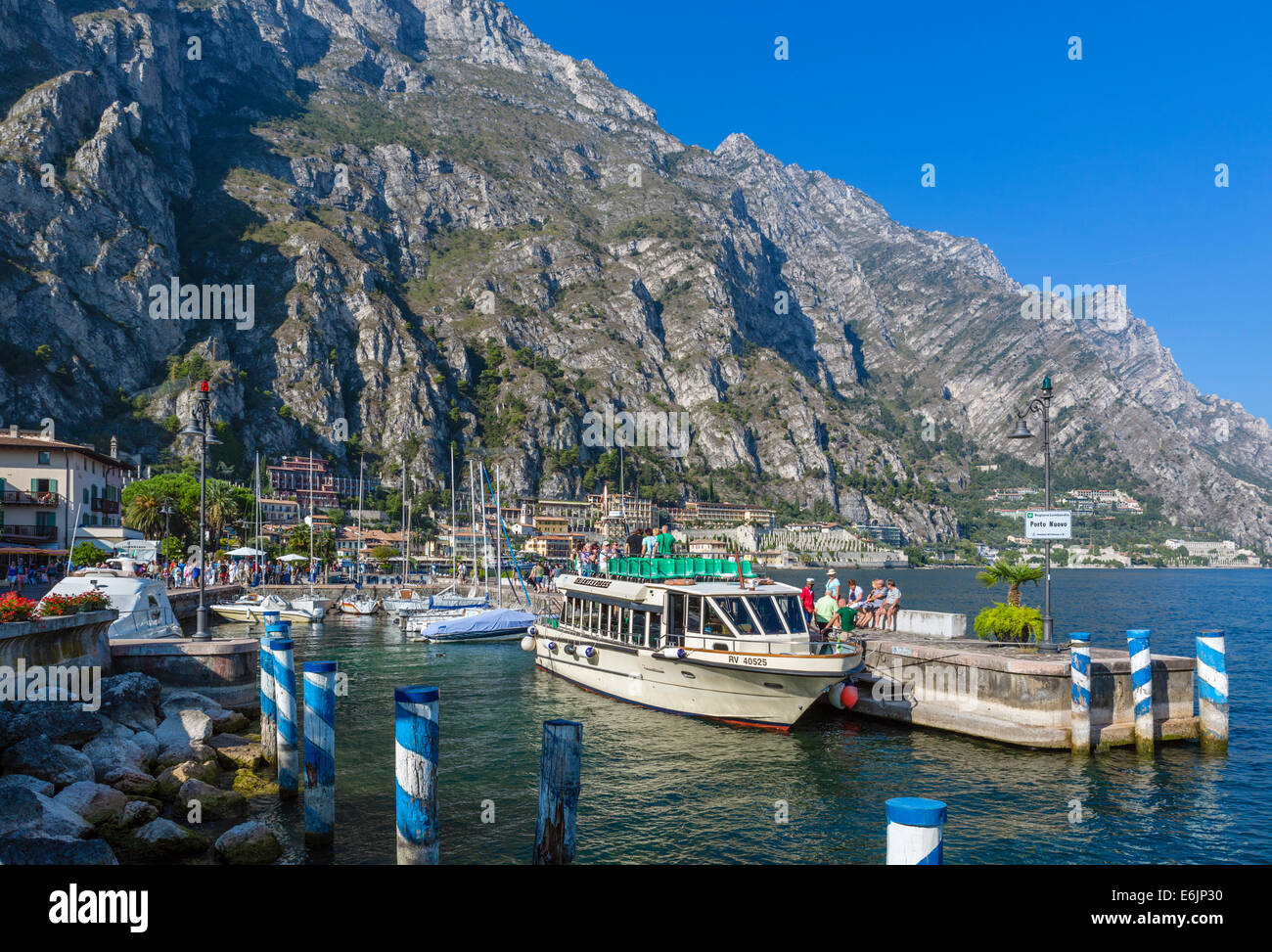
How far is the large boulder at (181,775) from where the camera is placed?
13742 mm

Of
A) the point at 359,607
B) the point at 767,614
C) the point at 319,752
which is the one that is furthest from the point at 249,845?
the point at 359,607

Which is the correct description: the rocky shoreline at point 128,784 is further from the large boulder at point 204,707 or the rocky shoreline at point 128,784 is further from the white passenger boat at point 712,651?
the white passenger boat at point 712,651

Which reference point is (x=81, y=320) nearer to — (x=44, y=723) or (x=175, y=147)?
(x=175, y=147)

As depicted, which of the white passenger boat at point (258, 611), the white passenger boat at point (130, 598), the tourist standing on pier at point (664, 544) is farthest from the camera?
the white passenger boat at point (258, 611)

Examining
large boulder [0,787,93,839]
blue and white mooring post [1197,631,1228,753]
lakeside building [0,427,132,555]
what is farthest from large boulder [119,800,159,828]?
lakeside building [0,427,132,555]

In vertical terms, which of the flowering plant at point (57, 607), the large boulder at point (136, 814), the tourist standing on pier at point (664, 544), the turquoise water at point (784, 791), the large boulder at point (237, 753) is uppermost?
the tourist standing on pier at point (664, 544)

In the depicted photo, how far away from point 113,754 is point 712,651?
13.7 m

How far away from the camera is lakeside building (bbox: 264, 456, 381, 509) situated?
14725cm

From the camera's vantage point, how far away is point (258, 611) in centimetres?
4959

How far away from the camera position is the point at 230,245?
Result: 17475 centimetres

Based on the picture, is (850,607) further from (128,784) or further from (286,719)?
(128,784)

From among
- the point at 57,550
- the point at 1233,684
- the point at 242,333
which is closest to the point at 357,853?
the point at 1233,684

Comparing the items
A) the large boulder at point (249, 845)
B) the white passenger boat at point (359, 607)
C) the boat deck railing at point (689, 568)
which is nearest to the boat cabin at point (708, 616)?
the boat deck railing at point (689, 568)

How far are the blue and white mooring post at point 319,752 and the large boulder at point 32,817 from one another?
10.2 ft
